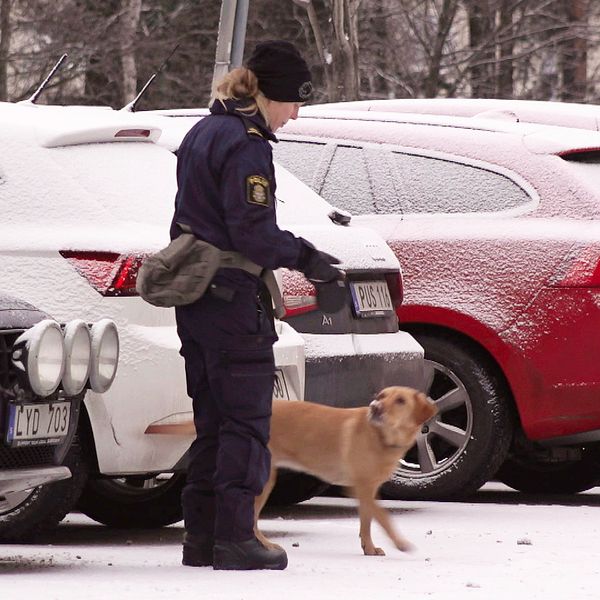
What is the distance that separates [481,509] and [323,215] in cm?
161

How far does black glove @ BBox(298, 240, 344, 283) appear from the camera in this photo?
648 cm

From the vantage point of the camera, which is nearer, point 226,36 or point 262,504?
point 262,504

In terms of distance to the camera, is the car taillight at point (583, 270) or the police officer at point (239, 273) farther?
the car taillight at point (583, 270)

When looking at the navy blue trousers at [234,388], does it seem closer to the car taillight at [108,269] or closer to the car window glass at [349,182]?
the car taillight at [108,269]

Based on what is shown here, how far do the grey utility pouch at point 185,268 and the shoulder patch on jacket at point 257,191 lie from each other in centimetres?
20

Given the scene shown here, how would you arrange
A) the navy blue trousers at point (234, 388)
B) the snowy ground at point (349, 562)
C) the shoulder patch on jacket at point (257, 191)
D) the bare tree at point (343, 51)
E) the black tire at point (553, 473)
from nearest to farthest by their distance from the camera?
the snowy ground at point (349, 562) < the shoulder patch on jacket at point (257, 191) < the navy blue trousers at point (234, 388) < the black tire at point (553, 473) < the bare tree at point (343, 51)

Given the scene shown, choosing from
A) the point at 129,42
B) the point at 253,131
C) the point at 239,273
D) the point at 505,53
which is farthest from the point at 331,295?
the point at 505,53

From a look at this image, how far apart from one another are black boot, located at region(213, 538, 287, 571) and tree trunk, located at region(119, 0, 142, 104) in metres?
20.8

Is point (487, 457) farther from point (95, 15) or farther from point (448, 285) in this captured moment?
point (95, 15)

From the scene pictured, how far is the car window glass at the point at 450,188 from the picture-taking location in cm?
937

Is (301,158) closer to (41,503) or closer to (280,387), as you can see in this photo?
(280,387)

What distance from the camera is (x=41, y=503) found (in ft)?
22.9

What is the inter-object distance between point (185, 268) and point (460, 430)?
10.2 ft

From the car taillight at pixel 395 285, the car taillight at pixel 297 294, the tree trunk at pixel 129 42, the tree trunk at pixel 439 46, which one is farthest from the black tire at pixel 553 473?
the tree trunk at pixel 129 42
